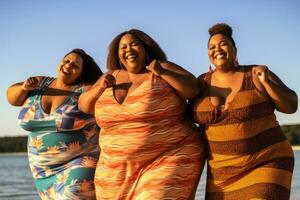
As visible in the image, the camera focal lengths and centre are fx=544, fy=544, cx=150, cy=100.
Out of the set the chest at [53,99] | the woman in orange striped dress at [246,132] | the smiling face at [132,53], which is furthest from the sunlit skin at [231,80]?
the chest at [53,99]

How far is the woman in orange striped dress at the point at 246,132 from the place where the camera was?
4.42 meters

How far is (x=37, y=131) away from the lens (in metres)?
5.51

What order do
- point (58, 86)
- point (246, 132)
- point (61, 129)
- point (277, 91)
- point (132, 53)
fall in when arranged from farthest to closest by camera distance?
point (58, 86), point (61, 129), point (132, 53), point (246, 132), point (277, 91)

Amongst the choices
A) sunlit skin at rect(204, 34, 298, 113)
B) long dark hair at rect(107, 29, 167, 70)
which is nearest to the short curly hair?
sunlit skin at rect(204, 34, 298, 113)

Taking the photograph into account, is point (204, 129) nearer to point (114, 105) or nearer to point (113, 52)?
point (114, 105)

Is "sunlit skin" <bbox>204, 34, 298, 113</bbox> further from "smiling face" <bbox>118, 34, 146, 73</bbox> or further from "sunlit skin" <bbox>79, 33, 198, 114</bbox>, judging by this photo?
"smiling face" <bbox>118, 34, 146, 73</bbox>

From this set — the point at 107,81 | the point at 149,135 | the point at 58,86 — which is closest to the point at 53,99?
the point at 58,86

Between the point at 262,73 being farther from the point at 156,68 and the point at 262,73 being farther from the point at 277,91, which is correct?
the point at 156,68

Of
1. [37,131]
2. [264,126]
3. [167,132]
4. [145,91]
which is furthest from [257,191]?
[37,131]

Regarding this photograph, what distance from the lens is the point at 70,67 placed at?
551 centimetres

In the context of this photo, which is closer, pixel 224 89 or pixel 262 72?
pixel 262 72

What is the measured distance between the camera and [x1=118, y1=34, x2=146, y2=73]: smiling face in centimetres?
492

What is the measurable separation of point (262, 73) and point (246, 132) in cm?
50

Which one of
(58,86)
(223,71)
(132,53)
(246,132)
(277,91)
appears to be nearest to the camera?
(277,91)
